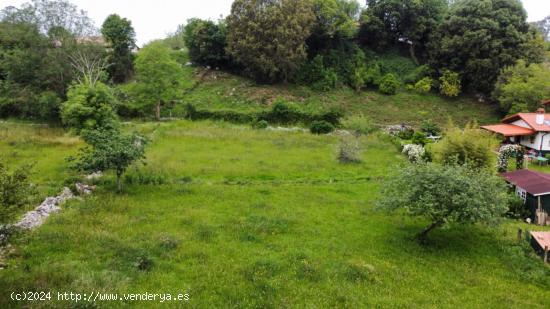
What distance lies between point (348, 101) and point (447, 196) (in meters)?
31.9

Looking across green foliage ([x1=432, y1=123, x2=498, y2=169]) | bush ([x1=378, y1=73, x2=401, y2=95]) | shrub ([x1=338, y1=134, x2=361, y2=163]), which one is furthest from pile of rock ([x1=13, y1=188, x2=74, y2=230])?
bush ([x1=378, y1=73, x2=401, y2=95])

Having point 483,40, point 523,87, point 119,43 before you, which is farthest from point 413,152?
point 119,43

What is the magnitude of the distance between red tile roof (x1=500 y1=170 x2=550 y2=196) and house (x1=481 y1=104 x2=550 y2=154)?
1198cm

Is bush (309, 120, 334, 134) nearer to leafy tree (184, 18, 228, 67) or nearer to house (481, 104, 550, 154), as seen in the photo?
house (481, 104, 550, 154)

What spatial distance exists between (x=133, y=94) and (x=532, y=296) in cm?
3814

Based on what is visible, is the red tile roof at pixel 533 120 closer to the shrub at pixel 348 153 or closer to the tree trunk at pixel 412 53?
the shrub at pixel 348 153

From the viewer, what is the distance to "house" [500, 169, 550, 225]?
1831 cm

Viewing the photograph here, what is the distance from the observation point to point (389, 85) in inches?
1843

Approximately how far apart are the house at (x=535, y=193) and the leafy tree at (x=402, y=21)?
34568 millimetres

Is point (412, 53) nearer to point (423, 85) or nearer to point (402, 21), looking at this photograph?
point (402, 21)

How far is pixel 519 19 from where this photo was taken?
44000mm

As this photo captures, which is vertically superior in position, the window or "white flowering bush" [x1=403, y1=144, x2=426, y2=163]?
"white flowering bush" [x1=403, y1=144, x2=426, y2=163]

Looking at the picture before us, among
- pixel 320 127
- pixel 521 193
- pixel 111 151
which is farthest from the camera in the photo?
pixel 320 127

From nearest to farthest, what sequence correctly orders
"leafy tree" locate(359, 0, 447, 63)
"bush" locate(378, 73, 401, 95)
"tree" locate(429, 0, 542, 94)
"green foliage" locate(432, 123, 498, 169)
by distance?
"green foliage" locate(432, 123, 498, 169), "tree" locate(429, 0, 542, 94), "bush" locate(378, 73, 401, 95), "leafy tree" locate(359, 0, 447, 63)
